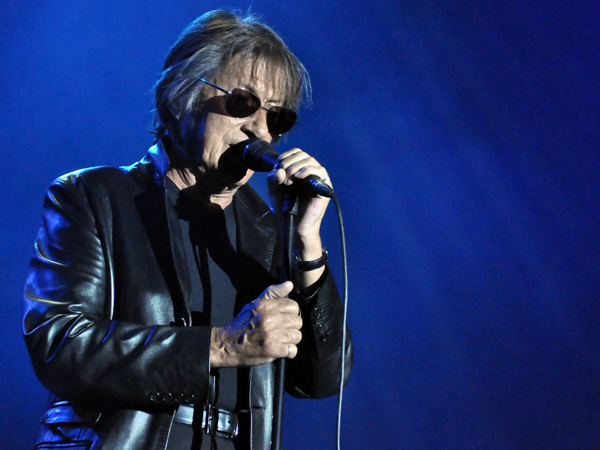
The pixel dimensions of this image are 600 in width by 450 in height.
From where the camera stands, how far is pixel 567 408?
2.62 metres

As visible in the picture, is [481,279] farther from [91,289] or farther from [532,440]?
[91,289]

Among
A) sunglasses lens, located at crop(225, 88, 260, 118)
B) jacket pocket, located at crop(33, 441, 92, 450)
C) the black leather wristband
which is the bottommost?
jacket pocket, located at crop(33, 441, 92, 450)

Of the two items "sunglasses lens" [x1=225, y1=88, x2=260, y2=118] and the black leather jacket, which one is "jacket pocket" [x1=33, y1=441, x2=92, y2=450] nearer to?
the black leather jacket

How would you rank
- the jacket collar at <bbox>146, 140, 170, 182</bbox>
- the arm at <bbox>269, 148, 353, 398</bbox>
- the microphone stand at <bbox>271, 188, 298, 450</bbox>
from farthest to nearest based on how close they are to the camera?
the jacket collar at <bbox>146, 140, 170, 182</bbox>
the arm at <bbox>269, 148, 353, 398</bbox>
the microphone stand at <bbox>271, 188, 298, 450</bbox>

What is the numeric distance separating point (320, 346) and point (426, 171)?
Result: 1488mm

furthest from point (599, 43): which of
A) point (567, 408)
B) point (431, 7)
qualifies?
point (567, 408)

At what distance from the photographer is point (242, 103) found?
5.23 ft

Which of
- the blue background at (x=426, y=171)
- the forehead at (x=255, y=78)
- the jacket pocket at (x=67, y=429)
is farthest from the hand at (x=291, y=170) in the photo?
the blue background at (x=426, y=171)

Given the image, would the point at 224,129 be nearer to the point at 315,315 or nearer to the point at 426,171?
the point at 315,315

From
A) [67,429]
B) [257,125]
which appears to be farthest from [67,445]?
[257,125]

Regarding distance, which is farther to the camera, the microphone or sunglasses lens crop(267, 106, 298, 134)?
sunglasses lens crop(267, 106, 298, 134)

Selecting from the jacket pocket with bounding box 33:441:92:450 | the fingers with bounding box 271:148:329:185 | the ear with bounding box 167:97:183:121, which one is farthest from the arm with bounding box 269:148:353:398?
the jacket pocket with bounding box 33:441:92:450

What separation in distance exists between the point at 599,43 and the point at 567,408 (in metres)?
1.68

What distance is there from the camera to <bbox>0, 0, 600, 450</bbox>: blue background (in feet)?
8.65
